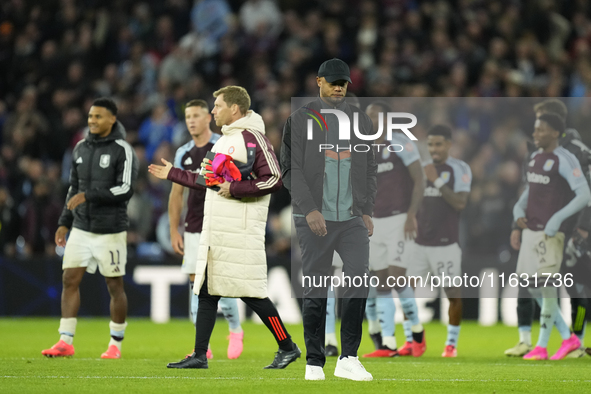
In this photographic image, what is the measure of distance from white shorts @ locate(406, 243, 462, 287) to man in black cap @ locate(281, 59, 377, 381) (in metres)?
3.38

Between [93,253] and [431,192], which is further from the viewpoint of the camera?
[431,192]

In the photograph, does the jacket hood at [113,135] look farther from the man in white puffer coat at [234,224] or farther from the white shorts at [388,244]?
the white shorts at [388,244]

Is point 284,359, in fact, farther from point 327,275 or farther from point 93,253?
point 93,253

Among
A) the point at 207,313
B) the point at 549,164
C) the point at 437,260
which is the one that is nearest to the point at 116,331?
the point at 207,313

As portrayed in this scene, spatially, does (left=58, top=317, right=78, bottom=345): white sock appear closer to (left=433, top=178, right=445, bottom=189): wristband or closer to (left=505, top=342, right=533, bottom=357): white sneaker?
(left=433, top=178, right=445, bottom=189): wristband

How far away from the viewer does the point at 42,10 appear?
20891 mm

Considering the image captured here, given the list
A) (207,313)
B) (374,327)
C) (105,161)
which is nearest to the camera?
(207,313)

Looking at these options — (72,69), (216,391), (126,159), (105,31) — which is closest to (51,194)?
(72,69)

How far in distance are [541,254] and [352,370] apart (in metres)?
3.68

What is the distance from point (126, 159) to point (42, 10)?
41.9 ft

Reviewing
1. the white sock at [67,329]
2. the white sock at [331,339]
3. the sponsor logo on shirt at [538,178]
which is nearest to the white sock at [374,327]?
the white sock at [331,339]

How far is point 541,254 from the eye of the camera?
984 cm

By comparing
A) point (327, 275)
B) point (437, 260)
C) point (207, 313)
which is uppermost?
point (327, 275)

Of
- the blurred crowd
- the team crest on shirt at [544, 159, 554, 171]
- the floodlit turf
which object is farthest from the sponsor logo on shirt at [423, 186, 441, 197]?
the blurred crowd
